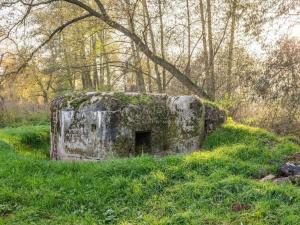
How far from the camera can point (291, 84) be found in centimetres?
966

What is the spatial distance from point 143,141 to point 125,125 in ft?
2.58

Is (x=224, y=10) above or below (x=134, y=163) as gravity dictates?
above

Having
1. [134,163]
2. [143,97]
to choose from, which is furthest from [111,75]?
[134,163]

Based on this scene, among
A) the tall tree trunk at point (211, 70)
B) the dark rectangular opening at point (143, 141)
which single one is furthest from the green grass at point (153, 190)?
the tall tree trunk at point (211, 70)

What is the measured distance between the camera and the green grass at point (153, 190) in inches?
217

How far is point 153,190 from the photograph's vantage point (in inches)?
256

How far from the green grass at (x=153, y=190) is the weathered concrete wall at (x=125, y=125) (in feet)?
4.12

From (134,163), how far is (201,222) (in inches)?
92.1

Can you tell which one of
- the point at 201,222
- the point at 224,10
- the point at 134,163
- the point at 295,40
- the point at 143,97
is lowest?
the point at 201,222

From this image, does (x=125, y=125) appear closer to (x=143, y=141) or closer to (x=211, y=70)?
(x=143, y=141)

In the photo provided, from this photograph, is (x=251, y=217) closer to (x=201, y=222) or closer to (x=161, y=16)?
(x=201, y=222)

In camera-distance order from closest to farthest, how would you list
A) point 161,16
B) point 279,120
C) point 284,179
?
point 284,179 → point 279,120 → point 161,16

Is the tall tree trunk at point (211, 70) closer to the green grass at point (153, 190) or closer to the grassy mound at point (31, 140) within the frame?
the grassy mound at point (31, 140)

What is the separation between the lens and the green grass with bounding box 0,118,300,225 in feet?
18.1
